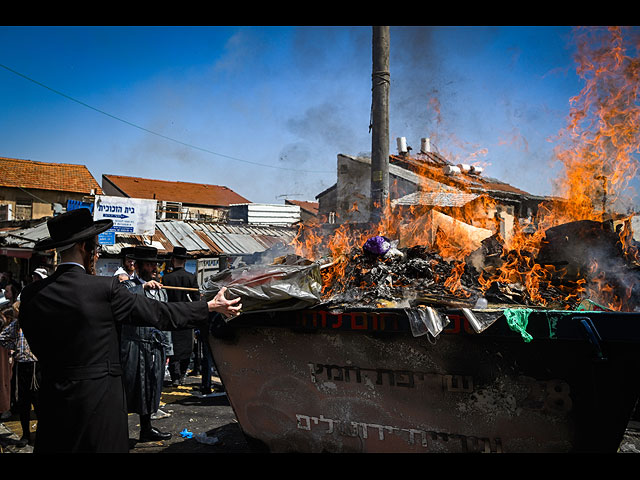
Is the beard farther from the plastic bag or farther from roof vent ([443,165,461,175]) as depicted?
roof vent ([443,165,461,175])

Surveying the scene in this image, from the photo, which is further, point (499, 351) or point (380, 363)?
point (380, 363)

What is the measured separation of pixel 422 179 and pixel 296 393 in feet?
59.0

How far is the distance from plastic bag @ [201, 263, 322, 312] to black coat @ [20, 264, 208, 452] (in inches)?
28.4

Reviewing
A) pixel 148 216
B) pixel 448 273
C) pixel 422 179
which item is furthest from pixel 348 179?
pixel 448 273

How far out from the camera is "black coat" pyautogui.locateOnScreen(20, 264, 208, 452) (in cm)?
258

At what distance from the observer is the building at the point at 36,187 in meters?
28.7

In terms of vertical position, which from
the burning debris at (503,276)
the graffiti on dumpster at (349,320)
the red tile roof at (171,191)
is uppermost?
the red tile roof at (171,191)

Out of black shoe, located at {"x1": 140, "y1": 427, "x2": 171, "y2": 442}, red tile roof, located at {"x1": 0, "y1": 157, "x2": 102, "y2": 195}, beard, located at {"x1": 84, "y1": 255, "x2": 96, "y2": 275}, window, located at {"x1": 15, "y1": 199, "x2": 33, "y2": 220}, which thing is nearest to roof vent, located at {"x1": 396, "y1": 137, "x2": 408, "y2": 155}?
black shoe, located at {"x1": 140, "y1": 427, "x2": 171, "y2": 442}

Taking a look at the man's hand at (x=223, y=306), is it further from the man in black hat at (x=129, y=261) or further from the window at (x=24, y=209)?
the window at (x=24, y=209)

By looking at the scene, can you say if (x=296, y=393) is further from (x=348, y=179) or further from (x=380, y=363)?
A: (x=348, y=179)

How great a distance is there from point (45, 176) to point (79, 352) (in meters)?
33.9

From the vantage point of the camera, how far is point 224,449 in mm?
4602

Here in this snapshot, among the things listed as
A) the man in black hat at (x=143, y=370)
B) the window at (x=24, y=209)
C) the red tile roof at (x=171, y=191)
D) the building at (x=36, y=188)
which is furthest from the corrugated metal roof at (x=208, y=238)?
the red tile roof at (x=171, y=191)

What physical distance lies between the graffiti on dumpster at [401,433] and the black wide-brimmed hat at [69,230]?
2.08 m
